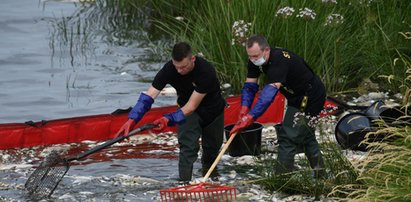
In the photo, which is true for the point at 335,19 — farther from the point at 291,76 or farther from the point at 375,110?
the point at 291,76

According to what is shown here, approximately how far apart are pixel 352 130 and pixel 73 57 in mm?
8017

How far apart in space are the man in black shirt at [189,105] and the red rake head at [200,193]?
2.22ft

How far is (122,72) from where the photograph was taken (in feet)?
58.9

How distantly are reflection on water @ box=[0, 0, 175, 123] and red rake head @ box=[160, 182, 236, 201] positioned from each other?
16.5 ft

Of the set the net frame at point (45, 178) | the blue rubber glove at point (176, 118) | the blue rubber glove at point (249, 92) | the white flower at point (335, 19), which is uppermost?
the white flower at point (335, 19)

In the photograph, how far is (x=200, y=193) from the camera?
10.5m

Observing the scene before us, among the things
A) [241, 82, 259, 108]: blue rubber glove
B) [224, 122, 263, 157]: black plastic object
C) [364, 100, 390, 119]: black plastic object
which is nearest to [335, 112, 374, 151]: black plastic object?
[364, 100, 390, 119]: black plastic object

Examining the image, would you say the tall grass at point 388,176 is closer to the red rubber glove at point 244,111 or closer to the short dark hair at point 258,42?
the red rubber glove at point 244,111

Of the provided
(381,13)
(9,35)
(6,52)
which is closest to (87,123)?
(381,13)

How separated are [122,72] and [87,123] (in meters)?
4.91

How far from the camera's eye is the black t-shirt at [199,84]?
432 inches

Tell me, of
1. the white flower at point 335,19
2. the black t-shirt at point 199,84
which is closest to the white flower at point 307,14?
the white flower at point 335,19

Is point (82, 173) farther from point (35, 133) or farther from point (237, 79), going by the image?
point (237, 79)

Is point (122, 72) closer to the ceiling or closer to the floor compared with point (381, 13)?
closer to the floor
